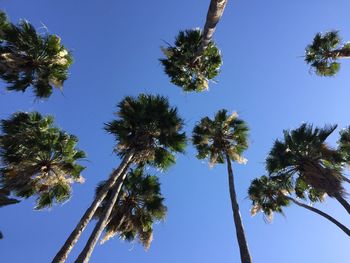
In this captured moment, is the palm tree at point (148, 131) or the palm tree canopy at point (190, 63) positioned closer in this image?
the palm tree at point (148, 131)

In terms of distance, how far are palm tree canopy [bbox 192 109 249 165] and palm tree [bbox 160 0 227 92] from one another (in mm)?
1988

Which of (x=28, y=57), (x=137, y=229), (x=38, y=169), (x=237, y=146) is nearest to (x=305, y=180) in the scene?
(x=237, y=146)

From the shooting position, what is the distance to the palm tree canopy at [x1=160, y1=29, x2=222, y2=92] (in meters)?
17.2

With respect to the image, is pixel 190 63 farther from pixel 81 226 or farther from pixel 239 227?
pixel 81 226

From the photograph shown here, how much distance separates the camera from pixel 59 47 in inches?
605

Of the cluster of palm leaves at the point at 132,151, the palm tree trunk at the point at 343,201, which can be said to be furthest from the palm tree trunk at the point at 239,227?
the palm tree trunk at the point at 343,201

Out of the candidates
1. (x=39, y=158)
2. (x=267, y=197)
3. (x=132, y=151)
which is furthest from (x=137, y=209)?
(x=267, y=197)

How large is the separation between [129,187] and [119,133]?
8.48 feet

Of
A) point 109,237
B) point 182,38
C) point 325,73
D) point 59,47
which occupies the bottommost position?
point 109,237

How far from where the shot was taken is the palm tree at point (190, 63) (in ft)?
56.1

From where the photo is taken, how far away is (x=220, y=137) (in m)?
18.5

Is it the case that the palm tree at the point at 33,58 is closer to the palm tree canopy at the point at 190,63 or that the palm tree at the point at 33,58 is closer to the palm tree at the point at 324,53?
the palm tree canopy at the point at 190,63

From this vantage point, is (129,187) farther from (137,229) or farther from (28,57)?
(28,57)

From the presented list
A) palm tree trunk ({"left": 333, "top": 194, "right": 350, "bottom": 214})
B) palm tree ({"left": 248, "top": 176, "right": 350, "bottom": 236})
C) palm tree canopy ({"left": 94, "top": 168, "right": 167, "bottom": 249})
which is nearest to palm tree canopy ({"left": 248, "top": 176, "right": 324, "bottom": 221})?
palm tree ({"left": 248, "top": 176, "right": 350, "bottom": 236})
